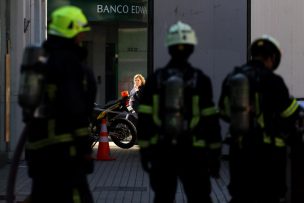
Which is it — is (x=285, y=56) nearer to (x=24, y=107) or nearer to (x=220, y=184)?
(x=220, y=184)

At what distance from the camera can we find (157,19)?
1357 centimetres

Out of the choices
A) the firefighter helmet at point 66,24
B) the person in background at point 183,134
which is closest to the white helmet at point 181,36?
the person in background at point 183,134

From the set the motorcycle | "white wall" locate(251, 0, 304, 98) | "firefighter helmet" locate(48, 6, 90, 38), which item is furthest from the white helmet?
the motorcycle

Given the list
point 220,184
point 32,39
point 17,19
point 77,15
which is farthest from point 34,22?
point 77,15

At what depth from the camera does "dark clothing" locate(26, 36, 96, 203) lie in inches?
238

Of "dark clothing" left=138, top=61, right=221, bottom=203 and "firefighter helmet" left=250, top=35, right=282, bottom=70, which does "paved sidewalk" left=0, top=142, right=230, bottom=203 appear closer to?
"dark clothing" left=138, top=61, right=221, bottom=203

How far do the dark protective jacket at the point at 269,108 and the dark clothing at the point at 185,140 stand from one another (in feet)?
1.20

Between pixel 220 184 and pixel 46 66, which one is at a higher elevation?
pixel 46 66

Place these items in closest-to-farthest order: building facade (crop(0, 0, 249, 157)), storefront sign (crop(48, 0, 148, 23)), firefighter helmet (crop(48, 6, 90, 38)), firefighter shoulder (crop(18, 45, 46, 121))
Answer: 1. firefighter shoulder (crop(18, 45, 46, 121))
2. firefighter helmet (crop(48, 6, 90, 38))
3. building facade (crop(0, 0, 249, 157))
4. storefront sign (crop(48, 0, 148, 23))

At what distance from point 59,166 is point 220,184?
16.3ft

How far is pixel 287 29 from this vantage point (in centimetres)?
1326

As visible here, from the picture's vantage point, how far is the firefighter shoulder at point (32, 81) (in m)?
5.93

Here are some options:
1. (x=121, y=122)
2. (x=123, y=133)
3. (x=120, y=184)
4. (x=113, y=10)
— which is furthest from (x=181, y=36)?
(x=113, y=10)

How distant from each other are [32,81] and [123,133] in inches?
387
